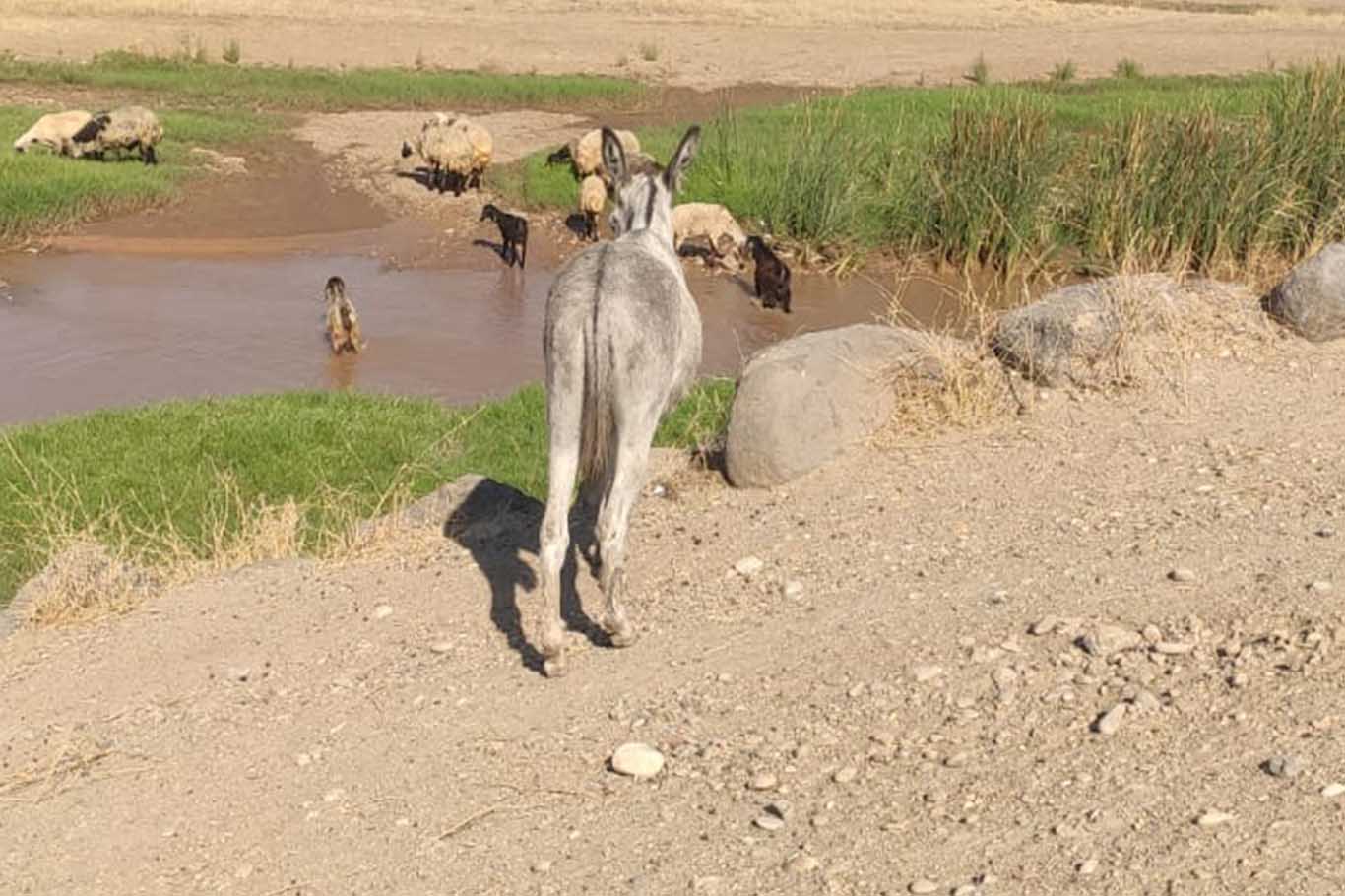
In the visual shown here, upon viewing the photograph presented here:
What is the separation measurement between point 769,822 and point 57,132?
19777mm

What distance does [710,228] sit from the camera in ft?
60.1

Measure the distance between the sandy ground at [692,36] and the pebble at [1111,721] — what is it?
1127 inches

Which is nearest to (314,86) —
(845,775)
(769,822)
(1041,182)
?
(1041,182)

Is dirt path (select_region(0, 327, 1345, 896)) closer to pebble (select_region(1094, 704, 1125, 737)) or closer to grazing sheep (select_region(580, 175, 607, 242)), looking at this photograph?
pebble (select_region(1094, 704, 1125, 737))

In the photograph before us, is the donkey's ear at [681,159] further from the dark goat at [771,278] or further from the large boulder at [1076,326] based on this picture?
the dark goat at [771,278]

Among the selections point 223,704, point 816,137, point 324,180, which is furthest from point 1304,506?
point 324,180

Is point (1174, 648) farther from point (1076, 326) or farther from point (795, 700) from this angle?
point (1076, 326)

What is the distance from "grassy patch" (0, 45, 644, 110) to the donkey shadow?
20213 mm

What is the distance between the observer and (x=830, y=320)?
16766 mm

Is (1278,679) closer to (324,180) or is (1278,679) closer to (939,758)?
(939,758)

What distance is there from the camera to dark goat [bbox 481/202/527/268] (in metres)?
18.1

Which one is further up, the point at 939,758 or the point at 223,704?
the point at 939,758

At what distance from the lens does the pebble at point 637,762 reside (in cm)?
600

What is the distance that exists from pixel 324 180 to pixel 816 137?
22.7ft
